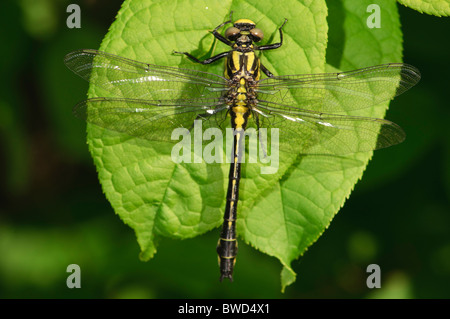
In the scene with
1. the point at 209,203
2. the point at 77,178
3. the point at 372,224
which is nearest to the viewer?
the point at 209,203

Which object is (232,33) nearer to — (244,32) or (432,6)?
(244,32)

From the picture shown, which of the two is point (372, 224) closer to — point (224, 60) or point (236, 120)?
point (236, 120)

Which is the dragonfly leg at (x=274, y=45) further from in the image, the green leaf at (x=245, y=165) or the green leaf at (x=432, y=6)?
the green leaf at (x=432, y=6)

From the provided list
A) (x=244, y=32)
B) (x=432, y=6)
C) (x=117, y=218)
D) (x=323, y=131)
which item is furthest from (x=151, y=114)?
(x=432, y=6)

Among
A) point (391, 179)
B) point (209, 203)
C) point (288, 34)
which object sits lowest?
point (209, 203)

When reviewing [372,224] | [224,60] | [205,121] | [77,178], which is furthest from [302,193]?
[77,178]

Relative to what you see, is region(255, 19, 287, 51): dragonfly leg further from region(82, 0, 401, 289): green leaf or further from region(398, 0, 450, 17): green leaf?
region(398, 0, 450, 17): green leaf

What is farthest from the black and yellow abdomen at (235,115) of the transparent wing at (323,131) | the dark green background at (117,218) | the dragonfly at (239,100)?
the dark green background at (117,218)

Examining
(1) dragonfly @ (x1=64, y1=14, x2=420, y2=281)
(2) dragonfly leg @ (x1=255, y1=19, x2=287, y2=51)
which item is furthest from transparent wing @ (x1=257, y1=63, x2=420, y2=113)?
(2) dragonfly leg @ (x1=255, y1=19, x2=287, y2=51)

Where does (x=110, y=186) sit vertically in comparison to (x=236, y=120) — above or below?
below
